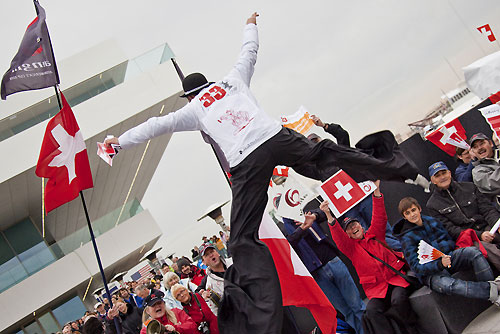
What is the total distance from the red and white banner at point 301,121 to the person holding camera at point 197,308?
2629mm

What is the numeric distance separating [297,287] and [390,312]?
0.96 metres

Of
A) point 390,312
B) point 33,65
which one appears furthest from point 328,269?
point 33,65

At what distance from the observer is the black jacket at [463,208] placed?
4.58m

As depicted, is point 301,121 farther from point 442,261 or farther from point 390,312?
point 442,261

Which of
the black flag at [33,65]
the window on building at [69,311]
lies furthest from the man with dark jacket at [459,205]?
the window on building at [69,311]

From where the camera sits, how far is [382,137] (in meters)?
3.61

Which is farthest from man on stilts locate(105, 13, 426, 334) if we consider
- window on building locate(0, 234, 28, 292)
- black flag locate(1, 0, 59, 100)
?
window on building locate(0, 234, 28, 292)

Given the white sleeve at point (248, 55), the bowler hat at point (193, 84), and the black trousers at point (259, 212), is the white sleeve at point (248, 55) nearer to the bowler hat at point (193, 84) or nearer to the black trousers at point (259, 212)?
the bowler hat at point (193, 84)

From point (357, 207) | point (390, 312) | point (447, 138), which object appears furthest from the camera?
point (447, 138)

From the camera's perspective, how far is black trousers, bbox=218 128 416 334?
3.30 metres

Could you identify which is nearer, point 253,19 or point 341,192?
point 253,19

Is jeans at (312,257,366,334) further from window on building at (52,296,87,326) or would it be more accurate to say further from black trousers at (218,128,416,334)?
window on building at (52,296,87,326)

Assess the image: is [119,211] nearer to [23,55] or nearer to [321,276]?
[23,55]

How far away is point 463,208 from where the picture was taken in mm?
4699
